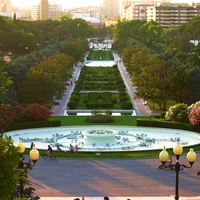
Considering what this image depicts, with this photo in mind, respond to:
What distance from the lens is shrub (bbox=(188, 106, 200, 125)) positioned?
40616 mm

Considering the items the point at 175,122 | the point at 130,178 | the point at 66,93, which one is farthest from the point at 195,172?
the point at 66,93

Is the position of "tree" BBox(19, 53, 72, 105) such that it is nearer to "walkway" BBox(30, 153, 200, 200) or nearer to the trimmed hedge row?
the trimmed hedge row

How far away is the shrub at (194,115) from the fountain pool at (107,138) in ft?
3.14

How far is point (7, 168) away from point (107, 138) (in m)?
23.4

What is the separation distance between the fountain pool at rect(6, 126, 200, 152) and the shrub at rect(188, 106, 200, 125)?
956 millimetres

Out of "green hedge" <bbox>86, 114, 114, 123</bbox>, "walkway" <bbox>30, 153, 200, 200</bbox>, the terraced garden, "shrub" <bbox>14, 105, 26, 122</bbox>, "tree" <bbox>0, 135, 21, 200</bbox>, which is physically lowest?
the terraced garden

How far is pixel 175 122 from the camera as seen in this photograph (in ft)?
142

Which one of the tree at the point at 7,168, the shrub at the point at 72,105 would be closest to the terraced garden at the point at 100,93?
the shrub at the point at 72,105

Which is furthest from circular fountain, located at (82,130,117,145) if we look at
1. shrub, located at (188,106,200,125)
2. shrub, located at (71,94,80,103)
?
shrub, located at (71,94,80,103)

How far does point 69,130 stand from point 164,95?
1412cm

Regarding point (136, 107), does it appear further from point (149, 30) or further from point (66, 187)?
point (149, 30)

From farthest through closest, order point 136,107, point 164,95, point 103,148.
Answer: point 136,107 → point 164,95 → point 103,148

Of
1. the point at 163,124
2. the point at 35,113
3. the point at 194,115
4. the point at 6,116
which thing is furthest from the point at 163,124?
the point at 6,116

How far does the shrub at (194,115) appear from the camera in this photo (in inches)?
1599
